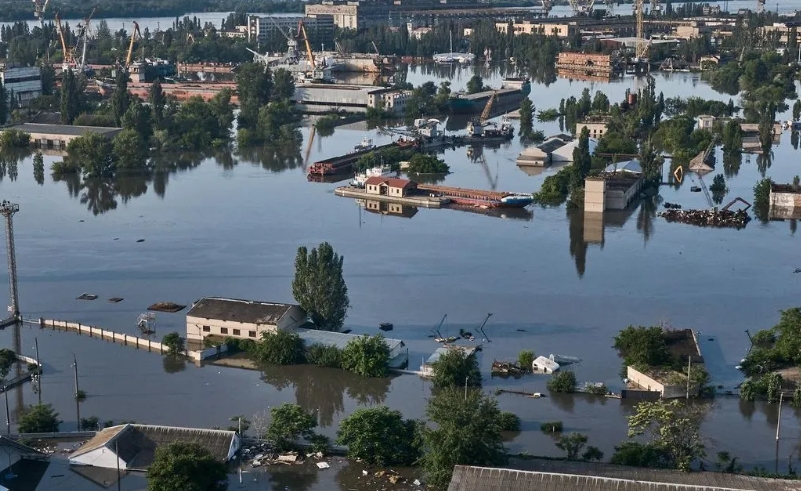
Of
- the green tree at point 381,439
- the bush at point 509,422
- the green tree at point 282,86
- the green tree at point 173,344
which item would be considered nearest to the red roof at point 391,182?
the green tree at point 173,344

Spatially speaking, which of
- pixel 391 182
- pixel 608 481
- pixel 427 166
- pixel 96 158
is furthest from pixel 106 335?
pixel 427 166

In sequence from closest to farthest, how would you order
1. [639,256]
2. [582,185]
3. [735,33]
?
[639,256] < [582,185] < [735,33]

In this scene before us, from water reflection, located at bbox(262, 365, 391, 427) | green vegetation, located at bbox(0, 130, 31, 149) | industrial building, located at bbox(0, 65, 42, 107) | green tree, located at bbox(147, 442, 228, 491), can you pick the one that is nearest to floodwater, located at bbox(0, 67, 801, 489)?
water reflection, located at bbox(262, 365, 391, 427)

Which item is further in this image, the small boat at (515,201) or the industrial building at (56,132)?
the industrial building at (56,132)

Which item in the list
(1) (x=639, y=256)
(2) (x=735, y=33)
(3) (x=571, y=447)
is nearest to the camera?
(3) (x=571, y=447)

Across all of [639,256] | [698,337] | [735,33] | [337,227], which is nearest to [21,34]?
[735,33]

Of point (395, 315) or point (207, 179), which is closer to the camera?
point (395, 315)

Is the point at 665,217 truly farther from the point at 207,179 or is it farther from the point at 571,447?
the point at 571,447

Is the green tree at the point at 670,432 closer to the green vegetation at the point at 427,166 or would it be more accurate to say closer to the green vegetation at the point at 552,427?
the green vegetation at the point at 552,427
